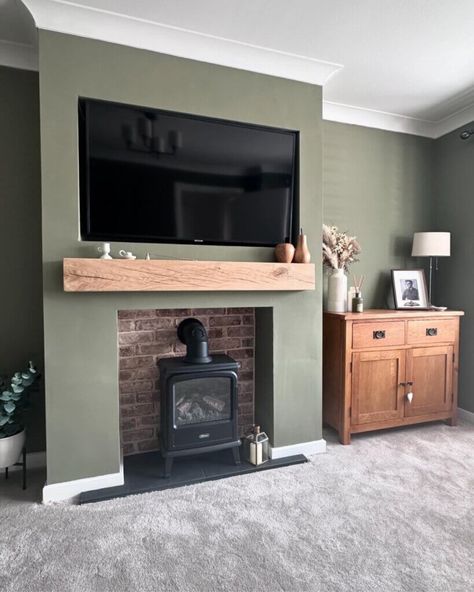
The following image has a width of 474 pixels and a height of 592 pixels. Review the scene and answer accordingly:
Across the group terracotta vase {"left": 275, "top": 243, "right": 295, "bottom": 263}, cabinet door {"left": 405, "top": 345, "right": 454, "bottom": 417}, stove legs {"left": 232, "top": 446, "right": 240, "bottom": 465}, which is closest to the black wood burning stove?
stove legs {"left": 232, "top": 446, "right": 240, "bottom": 465}

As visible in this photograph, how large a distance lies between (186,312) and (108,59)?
1.54m

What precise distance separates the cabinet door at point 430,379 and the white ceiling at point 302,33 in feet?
6.55

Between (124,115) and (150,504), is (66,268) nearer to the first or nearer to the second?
(124,115)

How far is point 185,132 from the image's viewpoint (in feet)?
7.00

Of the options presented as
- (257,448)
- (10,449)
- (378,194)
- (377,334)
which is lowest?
(257,448)

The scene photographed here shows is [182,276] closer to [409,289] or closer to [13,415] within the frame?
[13,415]

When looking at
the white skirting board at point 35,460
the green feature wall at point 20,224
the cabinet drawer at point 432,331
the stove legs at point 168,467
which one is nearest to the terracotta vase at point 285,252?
the cabinet drawer at point 432,331

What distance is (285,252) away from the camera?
2.29 m

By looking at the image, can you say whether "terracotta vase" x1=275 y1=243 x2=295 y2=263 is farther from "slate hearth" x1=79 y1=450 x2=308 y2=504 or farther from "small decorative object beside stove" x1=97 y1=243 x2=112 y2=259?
"slate hearth" x1=79 y1=450 x2=308 y2=504

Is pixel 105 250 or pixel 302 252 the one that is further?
pixel 302 252

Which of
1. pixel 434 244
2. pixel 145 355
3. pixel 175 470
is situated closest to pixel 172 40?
pixel 145 355

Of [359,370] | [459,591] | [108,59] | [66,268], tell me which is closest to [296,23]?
[108,59]

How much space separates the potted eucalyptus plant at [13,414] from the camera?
1932 millimetres

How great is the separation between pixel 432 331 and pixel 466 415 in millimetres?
885
